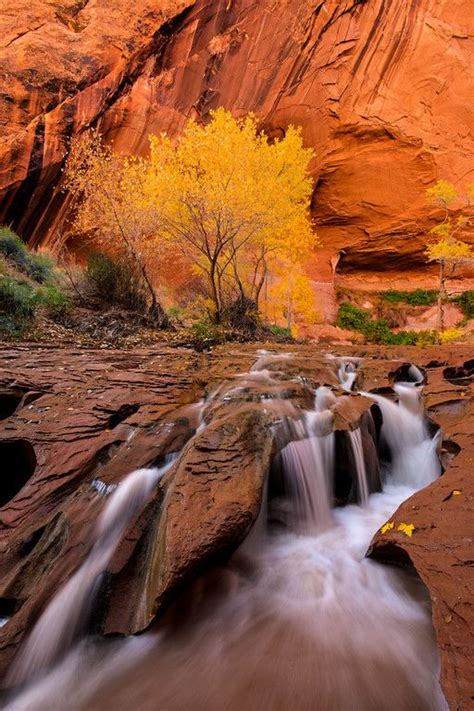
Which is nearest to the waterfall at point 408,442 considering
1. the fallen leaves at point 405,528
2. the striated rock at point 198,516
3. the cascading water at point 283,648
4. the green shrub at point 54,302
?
the cascading water at point 283,648

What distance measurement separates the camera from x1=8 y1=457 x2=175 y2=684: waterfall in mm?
2328

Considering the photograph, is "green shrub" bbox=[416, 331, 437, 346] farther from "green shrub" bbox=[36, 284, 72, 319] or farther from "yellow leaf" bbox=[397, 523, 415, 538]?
"yellow leaf" bbox=[397, 523, 415, 538]

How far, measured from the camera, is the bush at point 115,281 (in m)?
10.5

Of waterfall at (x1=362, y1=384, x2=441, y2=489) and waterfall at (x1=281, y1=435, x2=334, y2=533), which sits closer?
waterfall at (x1=281, y1=435, x2=334, y2=533)

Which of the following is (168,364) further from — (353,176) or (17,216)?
(353,176)

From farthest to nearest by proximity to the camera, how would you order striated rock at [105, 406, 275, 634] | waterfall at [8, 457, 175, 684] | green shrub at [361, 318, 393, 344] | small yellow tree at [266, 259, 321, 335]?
green shrub at [361, 318, 393, 344]
small yellow tree at [266, 259, 321, 335]
striated rock at [105, 406, 275, 634]
waterfall at [8, 457, 175, 684]

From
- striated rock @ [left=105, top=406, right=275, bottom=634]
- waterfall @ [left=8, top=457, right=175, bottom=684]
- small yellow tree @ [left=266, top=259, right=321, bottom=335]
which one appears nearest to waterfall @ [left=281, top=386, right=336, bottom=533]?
striated rock @ [left=105, top=406, right=275, bottom=634]

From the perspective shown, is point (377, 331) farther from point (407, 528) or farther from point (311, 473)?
point (407, 528)

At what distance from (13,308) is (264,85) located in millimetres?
17917

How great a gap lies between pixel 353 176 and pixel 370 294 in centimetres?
690

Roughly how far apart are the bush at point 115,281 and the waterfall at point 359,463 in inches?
318

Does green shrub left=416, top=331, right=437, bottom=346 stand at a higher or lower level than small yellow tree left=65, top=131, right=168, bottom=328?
lower

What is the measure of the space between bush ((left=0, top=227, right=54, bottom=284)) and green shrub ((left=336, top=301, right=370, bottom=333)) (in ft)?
52.5

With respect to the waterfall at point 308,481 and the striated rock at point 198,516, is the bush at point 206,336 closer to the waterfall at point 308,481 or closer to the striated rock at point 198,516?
the waterfall at point 308,481
